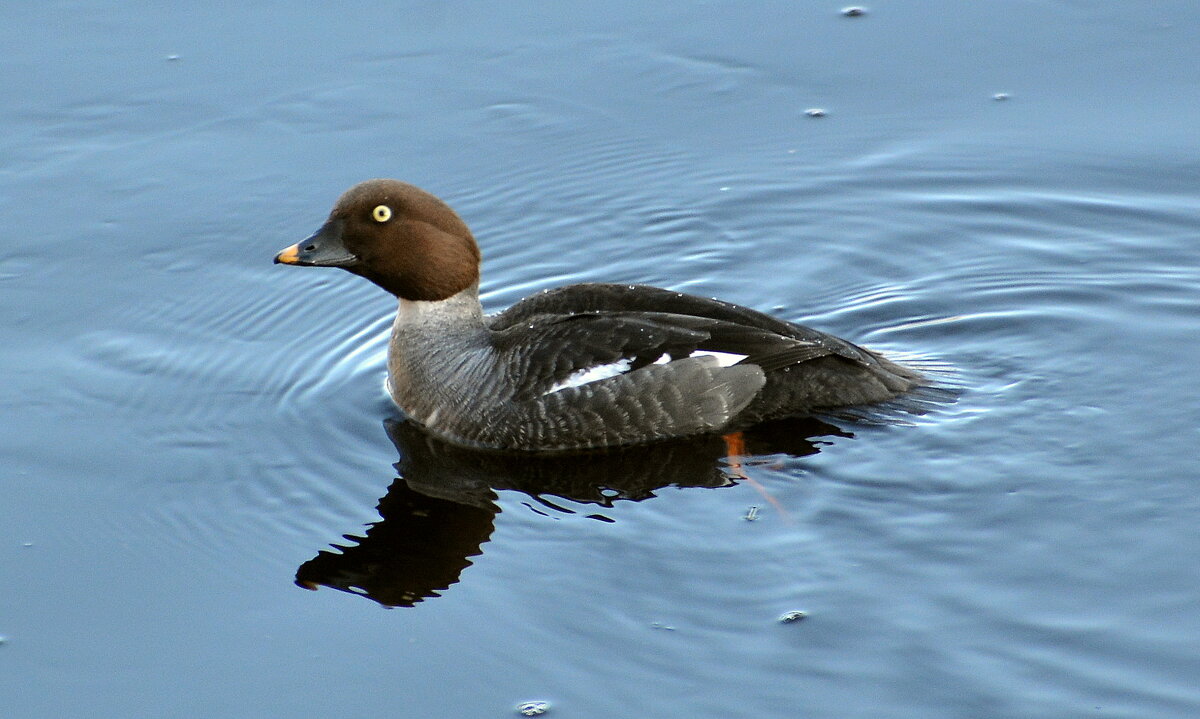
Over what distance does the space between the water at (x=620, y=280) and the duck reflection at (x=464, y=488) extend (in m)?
0.03

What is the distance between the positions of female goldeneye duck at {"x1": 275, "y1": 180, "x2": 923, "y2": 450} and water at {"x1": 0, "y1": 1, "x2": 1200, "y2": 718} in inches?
9.3

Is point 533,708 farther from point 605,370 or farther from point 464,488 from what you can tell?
point 605,370

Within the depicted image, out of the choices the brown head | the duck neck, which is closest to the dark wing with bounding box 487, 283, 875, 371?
the duck neck

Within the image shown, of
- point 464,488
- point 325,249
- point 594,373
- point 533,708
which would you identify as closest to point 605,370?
point 594,373

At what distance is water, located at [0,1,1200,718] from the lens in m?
6.65

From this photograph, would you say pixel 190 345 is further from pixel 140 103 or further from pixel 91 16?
pixel 91 16

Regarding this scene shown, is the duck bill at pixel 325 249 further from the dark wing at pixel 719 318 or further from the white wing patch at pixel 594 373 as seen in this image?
the white wing patch at pixel 594 373

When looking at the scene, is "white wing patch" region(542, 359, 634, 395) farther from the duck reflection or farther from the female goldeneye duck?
the duck reflection

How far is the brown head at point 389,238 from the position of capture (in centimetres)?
881

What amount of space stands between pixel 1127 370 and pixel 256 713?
Result: 5012 millimetres

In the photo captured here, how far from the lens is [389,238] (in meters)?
8.86

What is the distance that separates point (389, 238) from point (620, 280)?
76.6 inches

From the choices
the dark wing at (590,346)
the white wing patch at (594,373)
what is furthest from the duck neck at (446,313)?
the white wing patch at (594,373)

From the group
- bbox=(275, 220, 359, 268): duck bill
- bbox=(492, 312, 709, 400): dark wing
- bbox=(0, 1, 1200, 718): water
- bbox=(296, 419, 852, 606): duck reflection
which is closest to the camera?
bbox=(0, 1, 1200, 718): water
